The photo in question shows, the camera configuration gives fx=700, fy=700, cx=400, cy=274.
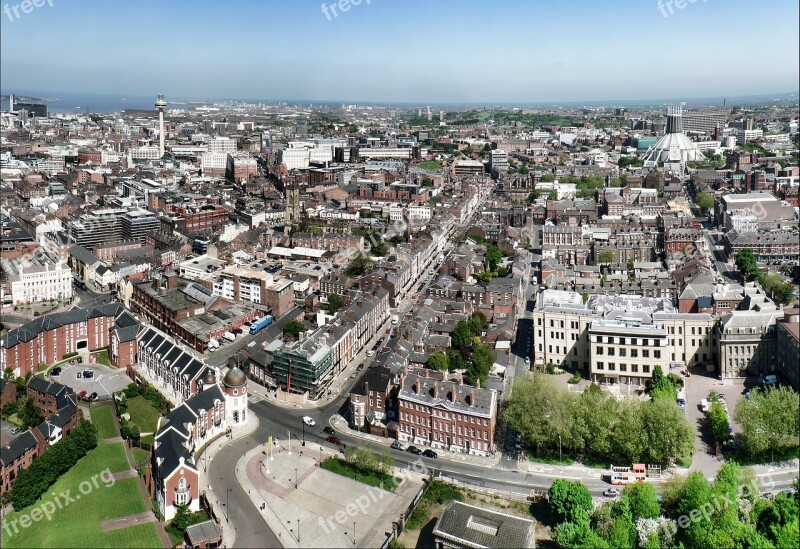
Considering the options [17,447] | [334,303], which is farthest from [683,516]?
[334,303]

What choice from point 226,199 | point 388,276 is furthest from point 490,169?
point 388,276

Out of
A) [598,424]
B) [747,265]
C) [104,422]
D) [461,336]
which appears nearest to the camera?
[598,424]

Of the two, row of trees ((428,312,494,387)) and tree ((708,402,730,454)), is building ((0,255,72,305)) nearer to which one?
row of trees ((428,312,494,387))

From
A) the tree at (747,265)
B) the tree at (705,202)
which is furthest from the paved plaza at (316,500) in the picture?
the tree at (705,202)

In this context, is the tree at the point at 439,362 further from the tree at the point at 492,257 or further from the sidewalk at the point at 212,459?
the tree at the point at 492,257

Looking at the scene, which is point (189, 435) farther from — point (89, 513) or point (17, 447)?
point (17, 447)

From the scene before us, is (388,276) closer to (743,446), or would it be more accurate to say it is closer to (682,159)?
(743,446)
